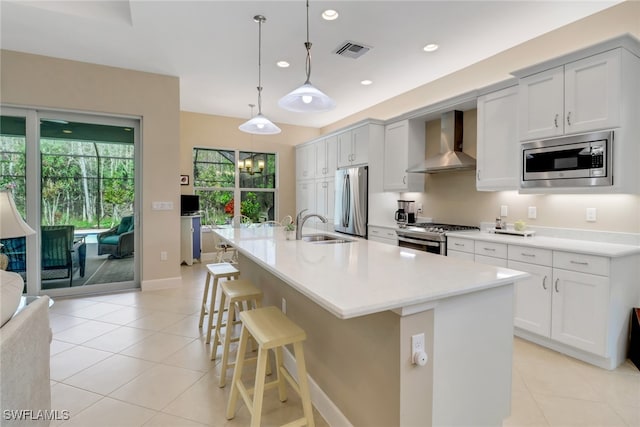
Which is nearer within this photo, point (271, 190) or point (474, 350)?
point (474, 350)

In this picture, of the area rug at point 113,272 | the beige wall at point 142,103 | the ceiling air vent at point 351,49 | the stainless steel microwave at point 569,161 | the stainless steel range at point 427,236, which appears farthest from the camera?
the area rug at point 113,272

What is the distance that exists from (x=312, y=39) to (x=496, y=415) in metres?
3.43

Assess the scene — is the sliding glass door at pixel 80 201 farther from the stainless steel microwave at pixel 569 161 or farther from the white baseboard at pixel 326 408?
the stainless steel microwave at pixel 569 161

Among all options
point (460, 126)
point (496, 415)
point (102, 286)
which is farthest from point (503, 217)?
point (102, 286)

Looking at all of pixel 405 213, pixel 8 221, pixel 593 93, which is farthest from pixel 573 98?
pixel 8 221

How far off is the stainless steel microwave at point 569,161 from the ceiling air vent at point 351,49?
1.93 meters

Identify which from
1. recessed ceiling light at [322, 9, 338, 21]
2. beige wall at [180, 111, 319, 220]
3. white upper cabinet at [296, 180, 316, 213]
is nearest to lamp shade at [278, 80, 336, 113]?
recessed ceiling light at [322, 9, 338, 21]

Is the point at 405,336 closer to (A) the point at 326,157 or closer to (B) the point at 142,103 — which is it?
(B) the point at 142,103

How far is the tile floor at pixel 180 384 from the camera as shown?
185 centimetres

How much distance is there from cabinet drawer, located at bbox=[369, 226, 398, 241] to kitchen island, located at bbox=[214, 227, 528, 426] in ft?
7.71

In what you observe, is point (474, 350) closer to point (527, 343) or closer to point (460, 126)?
point (527, 343)

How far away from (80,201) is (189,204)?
1.90 m

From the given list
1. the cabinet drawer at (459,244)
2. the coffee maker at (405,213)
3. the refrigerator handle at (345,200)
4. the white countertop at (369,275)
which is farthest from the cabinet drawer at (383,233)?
the white countertop at (369,275)

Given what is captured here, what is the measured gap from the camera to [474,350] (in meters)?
1.54
